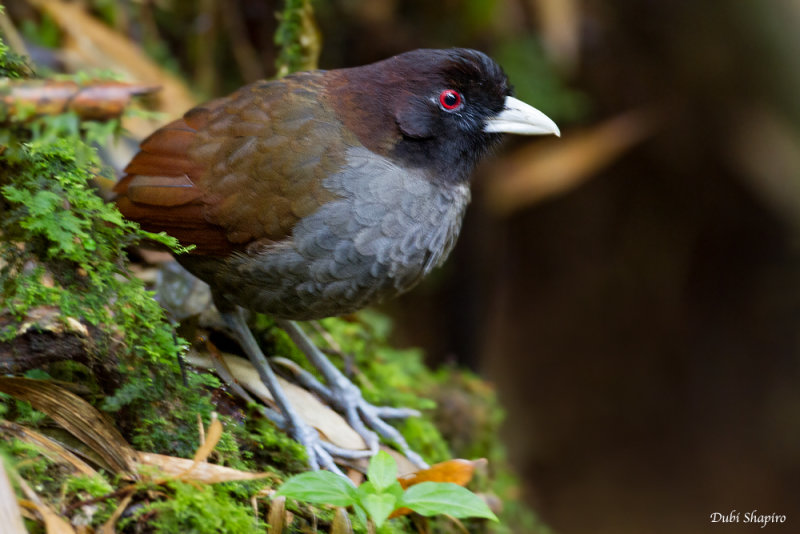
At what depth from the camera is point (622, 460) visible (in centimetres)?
784

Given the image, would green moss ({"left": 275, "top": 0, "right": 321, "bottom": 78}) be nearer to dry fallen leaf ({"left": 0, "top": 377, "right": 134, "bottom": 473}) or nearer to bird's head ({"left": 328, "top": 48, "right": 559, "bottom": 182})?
bird's head ({"left": 328, "top": 48, "right": 559, "bottom": 182})

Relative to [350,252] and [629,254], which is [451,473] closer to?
[350,252]

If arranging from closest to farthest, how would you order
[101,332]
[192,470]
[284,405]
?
[192,470], [101,332], [284,405]

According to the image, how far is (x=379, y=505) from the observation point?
2039mm

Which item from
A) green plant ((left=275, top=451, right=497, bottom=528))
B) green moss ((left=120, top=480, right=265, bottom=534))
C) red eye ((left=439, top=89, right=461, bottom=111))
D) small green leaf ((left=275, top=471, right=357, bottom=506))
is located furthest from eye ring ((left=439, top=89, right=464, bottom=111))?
green moss ((left=120, top=480, right=265, bottom=534))

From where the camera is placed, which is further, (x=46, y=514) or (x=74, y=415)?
(x=74, y=415)

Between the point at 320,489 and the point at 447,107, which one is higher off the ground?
the point at 447,107

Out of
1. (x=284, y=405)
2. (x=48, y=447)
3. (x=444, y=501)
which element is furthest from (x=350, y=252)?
(x=48, y=447)

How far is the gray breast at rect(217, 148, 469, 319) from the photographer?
2760mm

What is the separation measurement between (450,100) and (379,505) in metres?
1.62

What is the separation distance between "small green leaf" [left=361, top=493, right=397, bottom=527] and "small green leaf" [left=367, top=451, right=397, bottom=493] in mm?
37

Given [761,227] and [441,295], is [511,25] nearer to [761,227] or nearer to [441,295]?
[441,295]

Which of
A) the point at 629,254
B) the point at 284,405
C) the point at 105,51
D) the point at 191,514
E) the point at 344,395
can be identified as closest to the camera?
the point at 191,514

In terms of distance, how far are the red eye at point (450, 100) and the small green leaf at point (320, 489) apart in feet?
5.02
